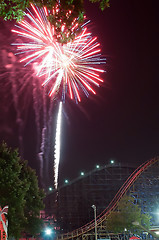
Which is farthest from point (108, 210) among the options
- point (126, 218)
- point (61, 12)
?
point (61, 12)

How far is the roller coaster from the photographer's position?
45594 mm

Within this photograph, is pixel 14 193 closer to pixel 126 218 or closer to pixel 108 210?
pixel 126 218

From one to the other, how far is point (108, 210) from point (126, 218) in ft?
16.1

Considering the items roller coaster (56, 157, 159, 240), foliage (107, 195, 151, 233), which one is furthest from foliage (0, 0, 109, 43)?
roller coaster (56, 157, 159, 240)

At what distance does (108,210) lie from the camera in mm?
47219

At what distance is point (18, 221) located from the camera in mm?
26906

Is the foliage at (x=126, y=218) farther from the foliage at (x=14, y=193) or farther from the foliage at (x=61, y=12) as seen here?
the foliage at (x=61, y=12)

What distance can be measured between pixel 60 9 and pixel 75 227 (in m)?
45.8

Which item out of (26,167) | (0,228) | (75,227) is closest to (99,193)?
(75,227)

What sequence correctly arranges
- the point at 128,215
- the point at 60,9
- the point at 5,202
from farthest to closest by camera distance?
the point at 128,215, the point at 5,202, the point at 60,9

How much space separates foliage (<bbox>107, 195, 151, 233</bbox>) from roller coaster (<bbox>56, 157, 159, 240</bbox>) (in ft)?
7.63

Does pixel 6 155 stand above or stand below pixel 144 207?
above

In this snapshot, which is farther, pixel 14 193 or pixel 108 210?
pixel 108 210

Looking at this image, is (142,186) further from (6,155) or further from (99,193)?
(6,155)
